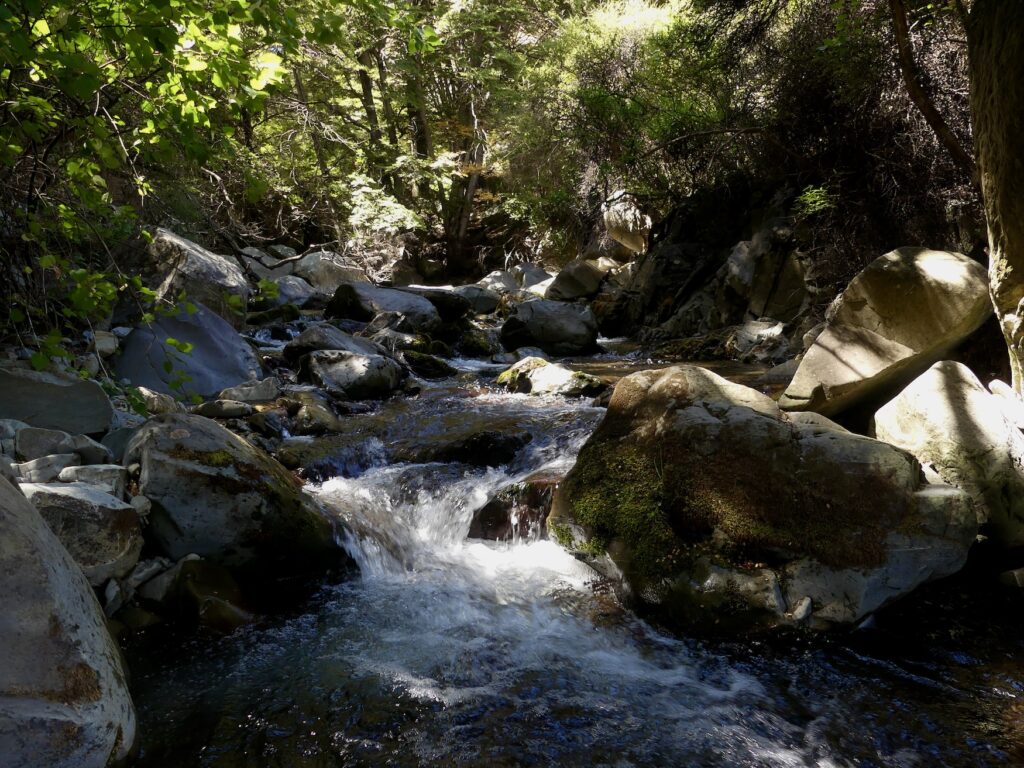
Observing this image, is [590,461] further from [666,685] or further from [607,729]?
[607,729]

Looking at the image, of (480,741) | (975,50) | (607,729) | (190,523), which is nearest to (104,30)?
(190,523)

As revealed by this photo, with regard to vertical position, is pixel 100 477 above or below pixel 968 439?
below

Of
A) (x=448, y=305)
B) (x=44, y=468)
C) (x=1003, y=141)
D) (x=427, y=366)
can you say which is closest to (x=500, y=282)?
(x=448, y=305)

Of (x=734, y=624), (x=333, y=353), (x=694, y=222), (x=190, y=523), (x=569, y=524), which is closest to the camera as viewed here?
(x=734, y=624)

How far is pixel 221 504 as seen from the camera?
4215 millimetres

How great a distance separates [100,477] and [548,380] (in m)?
5.90

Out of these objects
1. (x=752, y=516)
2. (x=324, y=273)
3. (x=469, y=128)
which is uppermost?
(x=469, y=128)

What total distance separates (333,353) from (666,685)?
23.2ft

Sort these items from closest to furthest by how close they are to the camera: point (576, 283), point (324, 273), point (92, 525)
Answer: point (92, 525), point (576, 283), point (324, 273)

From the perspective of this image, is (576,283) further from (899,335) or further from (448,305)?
(899,335)

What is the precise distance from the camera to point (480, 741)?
2992mm

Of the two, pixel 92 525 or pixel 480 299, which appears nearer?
pixel 92 525

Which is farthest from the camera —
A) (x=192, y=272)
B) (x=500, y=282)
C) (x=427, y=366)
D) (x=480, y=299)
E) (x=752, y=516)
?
(x=500, y=282)

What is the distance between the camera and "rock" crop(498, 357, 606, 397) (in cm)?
873
